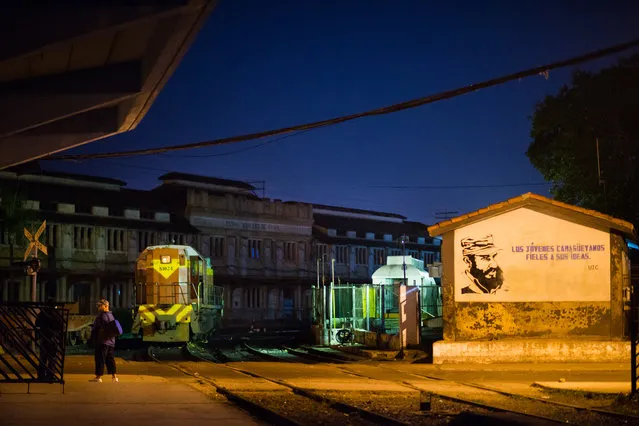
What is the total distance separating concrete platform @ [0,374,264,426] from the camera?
39.7 feet

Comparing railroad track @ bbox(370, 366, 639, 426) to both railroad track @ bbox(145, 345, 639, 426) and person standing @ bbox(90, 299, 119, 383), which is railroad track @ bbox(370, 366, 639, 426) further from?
person standing @ bbox(90, 299, 119, 383)

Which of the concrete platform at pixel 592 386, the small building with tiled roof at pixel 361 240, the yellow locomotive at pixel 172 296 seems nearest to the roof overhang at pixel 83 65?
the concrete platform at pixel 592 386

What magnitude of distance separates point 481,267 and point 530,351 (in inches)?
99.6

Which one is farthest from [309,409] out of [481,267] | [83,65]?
[481,267]

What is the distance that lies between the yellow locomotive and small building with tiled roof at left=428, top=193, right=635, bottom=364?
490 inches

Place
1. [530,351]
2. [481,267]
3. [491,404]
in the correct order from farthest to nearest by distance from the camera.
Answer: [481,267] → [530,351] → [491,404]

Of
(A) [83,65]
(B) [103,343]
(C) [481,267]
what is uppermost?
(A) [83,65]

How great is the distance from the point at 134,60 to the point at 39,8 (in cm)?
378

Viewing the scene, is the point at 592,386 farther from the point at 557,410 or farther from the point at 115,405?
the point at 115,405

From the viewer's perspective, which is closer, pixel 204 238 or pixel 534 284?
pixel 534 284

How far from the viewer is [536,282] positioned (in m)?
23.4

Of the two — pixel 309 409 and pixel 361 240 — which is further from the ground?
pixel 361 240

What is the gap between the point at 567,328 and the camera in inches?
910

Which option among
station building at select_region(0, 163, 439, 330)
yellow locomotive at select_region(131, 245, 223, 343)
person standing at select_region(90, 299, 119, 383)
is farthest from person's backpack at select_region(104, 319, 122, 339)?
station building at select_region(0, 163, 439, 330)
